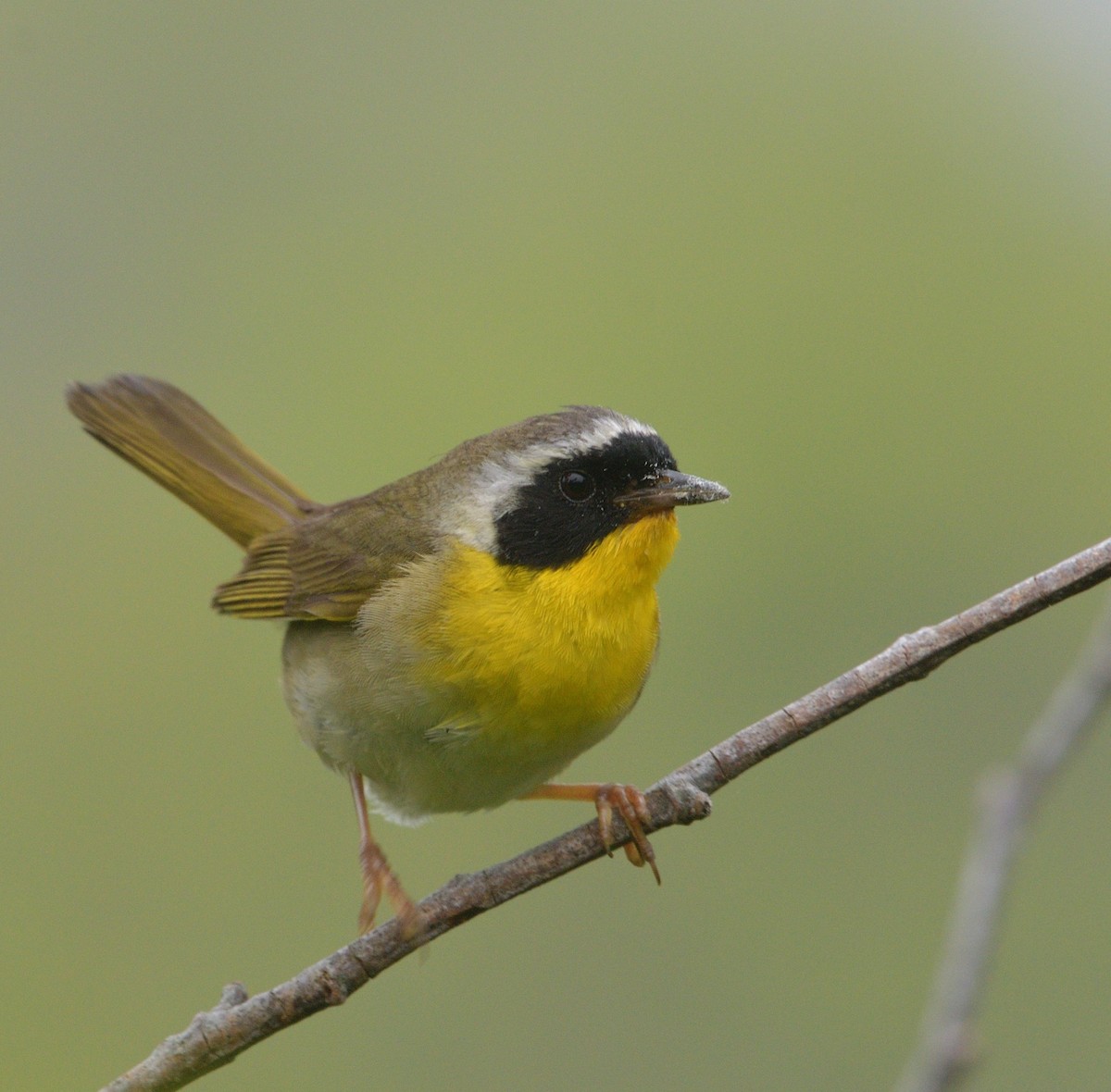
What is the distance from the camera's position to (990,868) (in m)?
2.67

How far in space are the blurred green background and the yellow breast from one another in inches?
91.6

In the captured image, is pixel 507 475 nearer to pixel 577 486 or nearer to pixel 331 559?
pixel 577 486

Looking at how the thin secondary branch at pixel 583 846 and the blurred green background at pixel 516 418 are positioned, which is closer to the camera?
the thin secondary branch at pixel 583 846

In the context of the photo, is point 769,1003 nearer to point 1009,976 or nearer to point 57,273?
point 1009,976

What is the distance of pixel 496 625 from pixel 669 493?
604mm

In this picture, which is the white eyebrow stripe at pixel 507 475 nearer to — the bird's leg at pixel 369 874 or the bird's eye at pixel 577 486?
the bird's eye at pixel 577 486

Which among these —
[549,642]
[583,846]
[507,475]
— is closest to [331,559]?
[507,475]

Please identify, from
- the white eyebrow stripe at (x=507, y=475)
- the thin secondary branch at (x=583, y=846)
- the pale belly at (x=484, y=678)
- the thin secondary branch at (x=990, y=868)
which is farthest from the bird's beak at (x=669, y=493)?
the thin secondary branch at (x=990, y=868)

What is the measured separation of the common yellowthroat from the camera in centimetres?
385

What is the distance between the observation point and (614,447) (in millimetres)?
3912

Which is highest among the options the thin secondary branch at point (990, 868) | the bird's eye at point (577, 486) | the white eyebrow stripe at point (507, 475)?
the white eyebrow stripe at point (507, 475)

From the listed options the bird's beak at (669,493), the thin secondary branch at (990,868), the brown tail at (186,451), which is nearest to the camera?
the thin secondary branch at (990,868)

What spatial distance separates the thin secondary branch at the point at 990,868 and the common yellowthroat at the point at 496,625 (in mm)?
995

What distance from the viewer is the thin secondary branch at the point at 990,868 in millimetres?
2508
